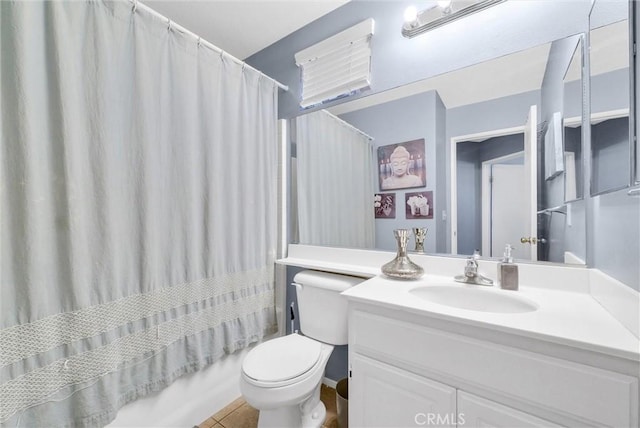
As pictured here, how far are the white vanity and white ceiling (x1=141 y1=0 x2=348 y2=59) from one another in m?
1.69

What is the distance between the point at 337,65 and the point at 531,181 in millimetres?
1219

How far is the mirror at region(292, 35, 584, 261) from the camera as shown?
1.12 meters

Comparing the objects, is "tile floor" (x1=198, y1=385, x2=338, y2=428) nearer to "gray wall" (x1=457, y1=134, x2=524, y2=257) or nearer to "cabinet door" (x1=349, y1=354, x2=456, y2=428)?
"cabinet door" (x1=349, y1=354, x2=456, y2=428)

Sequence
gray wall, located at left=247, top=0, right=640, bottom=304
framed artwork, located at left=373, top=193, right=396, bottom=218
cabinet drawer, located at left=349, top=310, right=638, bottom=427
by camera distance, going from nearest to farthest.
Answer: cabinet drawer, located at left=349, top=310, right=638, bottom=427, gray wall, located at left=247, top=0, right=640, bottom=304, framed artwork, located at left=373, top=193, right=396, bottom=218

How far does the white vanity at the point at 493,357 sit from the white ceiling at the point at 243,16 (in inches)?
66.6

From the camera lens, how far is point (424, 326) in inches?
33.1

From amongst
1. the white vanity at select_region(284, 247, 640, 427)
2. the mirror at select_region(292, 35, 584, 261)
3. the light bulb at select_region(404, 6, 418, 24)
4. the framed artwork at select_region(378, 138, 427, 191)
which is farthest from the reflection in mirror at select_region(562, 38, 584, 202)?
the light bulb at select_region(404, 6, 418, 24)

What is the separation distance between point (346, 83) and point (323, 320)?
1385 millimetres

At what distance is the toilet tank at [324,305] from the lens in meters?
1.37

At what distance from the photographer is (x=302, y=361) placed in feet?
4.04

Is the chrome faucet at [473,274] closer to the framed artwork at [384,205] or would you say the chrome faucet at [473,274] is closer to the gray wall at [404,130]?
the gray wall at [404,130]

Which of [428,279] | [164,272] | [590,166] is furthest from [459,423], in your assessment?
[164,272]

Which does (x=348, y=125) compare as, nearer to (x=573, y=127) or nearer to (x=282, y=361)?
(x=573, y=127)

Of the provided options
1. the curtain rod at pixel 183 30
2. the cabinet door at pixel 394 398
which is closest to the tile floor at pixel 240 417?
the cabinet door at pixel 394 398
